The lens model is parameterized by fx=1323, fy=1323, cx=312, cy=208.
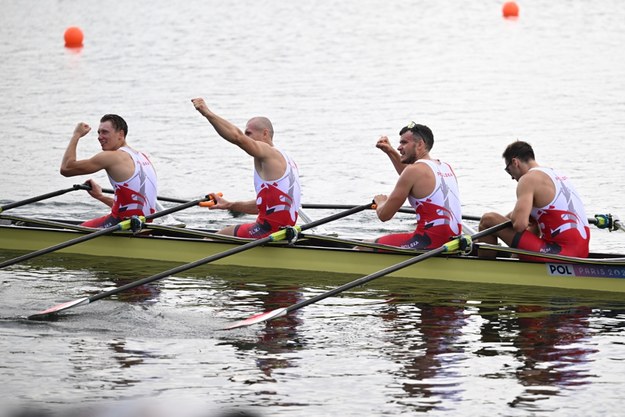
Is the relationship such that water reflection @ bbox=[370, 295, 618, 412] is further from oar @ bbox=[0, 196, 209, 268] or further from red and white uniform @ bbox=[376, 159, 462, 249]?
oar @ bbox=[0, 196, 209, 268]

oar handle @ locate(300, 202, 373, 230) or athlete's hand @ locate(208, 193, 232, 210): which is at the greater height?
athlete's hand @ locate(208, 193, 232, 210)

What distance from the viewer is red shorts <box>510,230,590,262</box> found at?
38.3ft

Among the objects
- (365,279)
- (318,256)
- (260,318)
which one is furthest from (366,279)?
(318,256)

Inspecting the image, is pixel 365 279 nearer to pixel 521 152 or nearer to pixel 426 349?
pixel 426 349

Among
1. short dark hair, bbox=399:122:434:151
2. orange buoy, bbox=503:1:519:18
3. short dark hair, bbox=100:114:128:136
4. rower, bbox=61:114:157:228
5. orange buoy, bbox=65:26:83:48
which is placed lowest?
rower, bbox=61:114:157:228

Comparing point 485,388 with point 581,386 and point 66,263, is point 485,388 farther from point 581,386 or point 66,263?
point 66,263

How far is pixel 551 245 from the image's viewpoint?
11766 millimetres

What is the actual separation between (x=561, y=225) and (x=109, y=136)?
4694 mm

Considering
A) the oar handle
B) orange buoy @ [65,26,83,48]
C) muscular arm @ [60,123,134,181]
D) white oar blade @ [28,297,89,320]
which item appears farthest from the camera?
orange buoy @ [65,26,83,48]

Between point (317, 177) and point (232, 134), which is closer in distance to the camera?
point (232, 134)

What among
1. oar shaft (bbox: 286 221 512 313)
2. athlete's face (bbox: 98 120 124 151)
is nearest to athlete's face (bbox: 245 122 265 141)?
athlete's face (bbox: 98 120 124 151)

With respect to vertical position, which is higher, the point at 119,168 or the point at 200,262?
the point at 119,168

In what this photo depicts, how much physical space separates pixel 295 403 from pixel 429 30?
3321 cm

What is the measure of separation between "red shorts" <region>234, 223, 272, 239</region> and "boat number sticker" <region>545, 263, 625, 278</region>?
2.81 meters
